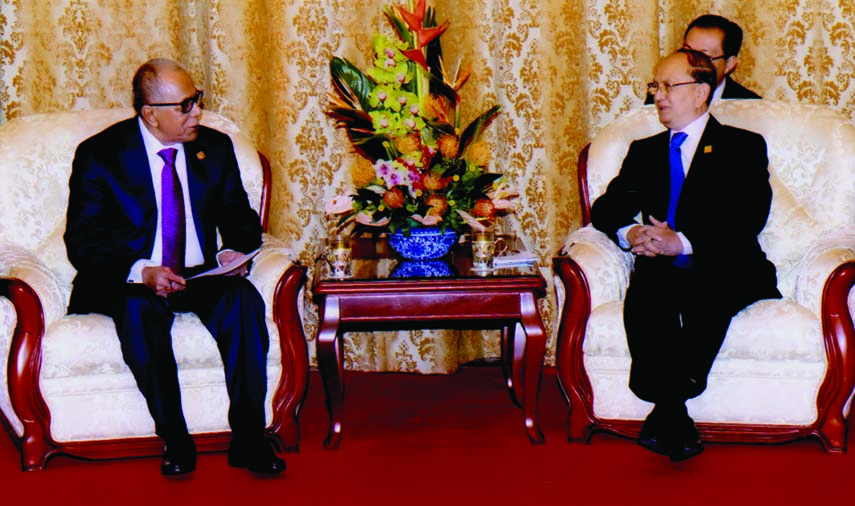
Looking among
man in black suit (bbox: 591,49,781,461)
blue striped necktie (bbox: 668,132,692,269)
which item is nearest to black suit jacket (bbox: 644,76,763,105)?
man in black suit (bbox: 591,49,781,461)

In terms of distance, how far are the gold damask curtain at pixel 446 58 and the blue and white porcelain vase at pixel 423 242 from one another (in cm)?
127

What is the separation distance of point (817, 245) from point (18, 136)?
123 inches

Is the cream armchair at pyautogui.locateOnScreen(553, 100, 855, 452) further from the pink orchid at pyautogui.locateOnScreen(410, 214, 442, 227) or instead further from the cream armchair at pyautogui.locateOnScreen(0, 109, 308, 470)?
the cream armchair at pyautogui.locateOnScreen(0, 109, 308, 470)

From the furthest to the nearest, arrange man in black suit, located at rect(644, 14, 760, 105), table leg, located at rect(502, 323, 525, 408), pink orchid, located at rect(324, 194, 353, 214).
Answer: man in black suit, located at rect(644, 14, 760, 105) → table leg, located at rect(502, 323, 525, 408) → pink orchid, located at rect(324, 194, 353, 214)

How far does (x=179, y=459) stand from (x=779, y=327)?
2.10m

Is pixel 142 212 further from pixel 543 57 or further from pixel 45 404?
pixel 543 57

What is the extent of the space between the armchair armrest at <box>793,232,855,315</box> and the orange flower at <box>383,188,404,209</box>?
4.81ft

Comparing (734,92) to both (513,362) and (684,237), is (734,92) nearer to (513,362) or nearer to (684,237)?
(684,237)

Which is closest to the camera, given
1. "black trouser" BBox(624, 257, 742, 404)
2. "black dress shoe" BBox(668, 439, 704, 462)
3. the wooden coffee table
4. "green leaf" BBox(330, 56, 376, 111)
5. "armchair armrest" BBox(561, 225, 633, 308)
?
"black dress shoe" BBox(668, 439, 704, 462)

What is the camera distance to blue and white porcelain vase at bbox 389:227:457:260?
4.14 meters

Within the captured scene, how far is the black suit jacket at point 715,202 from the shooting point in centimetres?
396

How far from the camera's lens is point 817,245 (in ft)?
13.2

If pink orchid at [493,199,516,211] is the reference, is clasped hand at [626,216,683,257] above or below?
below

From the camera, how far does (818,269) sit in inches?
151
